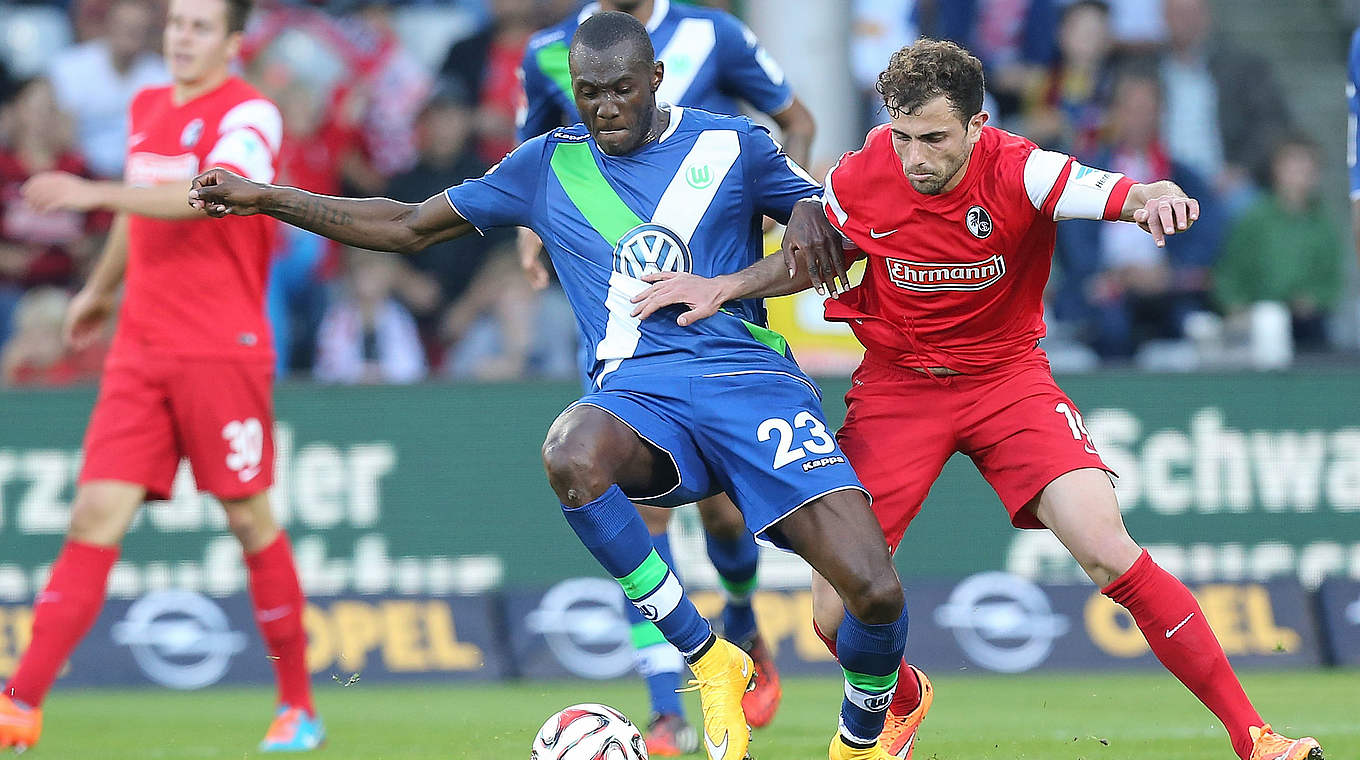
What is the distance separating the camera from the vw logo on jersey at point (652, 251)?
568cm

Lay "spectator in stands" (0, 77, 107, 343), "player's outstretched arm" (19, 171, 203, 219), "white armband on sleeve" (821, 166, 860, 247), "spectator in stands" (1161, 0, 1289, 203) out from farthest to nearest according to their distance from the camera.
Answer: "spectator in stands" (1161, 0, 1289, 203), "spectator in stands" (0, 77, 107, 343), "player's outstretched arm" (19, 171, 203, 219), "white armband on sleeve" (821, 166, 860, 247)

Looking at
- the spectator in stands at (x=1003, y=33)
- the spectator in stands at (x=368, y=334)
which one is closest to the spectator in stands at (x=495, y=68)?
the spectator in stands at (x=368, y=334)

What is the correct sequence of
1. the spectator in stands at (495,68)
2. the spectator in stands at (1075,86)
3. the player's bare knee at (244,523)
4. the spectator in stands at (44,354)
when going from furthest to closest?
the spectator in stands at (1075,86) → the spectator in stands at (495,68) → the spectator in stands at (44,354) → the player's bare knee at (244,523)

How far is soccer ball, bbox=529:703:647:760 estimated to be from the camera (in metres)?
5.32

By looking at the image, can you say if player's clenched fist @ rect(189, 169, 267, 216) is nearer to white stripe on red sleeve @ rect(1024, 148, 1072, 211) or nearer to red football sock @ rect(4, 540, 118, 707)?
red football sock @ rect(4, 540, 118, 707)

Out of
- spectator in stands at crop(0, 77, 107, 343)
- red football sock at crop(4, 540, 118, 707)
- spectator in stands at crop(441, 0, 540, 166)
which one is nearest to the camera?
red football sock at crop(4, 540, 118, 707)

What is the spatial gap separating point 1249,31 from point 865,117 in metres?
3.79

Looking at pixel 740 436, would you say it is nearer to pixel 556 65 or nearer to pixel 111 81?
pixel 556 65

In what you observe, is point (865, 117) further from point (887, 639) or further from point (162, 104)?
point (887, 639)

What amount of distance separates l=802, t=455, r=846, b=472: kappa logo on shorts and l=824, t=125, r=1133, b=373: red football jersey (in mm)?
509

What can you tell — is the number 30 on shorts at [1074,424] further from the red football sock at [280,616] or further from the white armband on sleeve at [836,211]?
the red football sock at [280,616]

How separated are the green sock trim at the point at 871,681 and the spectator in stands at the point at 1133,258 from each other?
663cm

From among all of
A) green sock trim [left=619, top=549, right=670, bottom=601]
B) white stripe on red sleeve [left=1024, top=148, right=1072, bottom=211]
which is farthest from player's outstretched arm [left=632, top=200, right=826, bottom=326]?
green sock trim [left=619, top=549, right=670, bottom=601]

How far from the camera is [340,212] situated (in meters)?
5.79
